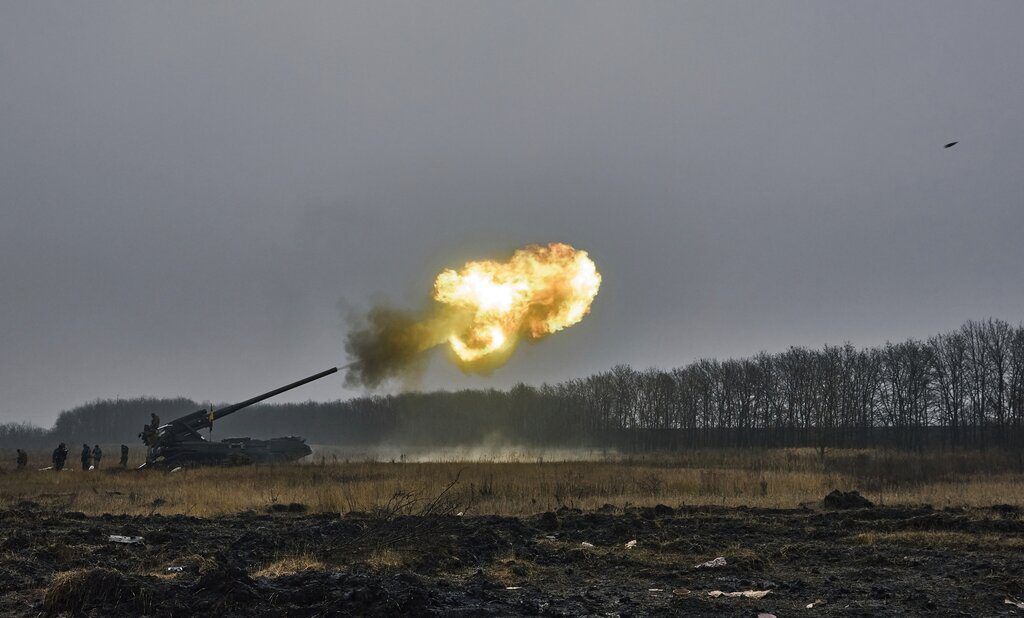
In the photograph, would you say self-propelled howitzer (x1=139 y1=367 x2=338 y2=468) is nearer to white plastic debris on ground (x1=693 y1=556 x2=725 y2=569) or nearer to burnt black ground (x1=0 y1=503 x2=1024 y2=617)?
burnt black ground (x1=0 y1=503 x2=1024 y2=617)

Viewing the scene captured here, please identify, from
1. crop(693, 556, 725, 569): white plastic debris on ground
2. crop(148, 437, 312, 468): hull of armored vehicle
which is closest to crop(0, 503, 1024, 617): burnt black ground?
crop(693, 556, 725, 569): white plastic debris on ground

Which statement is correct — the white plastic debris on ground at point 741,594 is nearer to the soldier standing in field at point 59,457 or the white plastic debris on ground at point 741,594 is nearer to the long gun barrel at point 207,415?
the long gun barrel at point 207,415

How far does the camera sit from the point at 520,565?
1234 cm

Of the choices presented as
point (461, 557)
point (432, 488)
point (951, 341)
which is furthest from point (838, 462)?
point (951, 341)

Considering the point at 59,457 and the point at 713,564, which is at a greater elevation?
the point at 59,457

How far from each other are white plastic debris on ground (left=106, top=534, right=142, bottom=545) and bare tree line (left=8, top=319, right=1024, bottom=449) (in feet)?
216

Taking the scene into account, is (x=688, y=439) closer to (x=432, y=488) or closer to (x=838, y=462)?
(x=838, y=462)

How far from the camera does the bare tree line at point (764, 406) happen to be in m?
68.9

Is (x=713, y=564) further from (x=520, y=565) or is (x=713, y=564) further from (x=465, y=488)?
(x=465, y=488)

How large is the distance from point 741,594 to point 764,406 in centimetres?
7490

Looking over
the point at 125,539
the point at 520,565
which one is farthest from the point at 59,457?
the point at 520,565

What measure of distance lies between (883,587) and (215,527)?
45.8 ft

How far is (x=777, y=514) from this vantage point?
64.3 feet

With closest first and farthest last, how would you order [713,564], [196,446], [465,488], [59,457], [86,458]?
1. [713,564]
2. [465,488]
3. [59,457]
4. [196,446]
5. [86,458]
